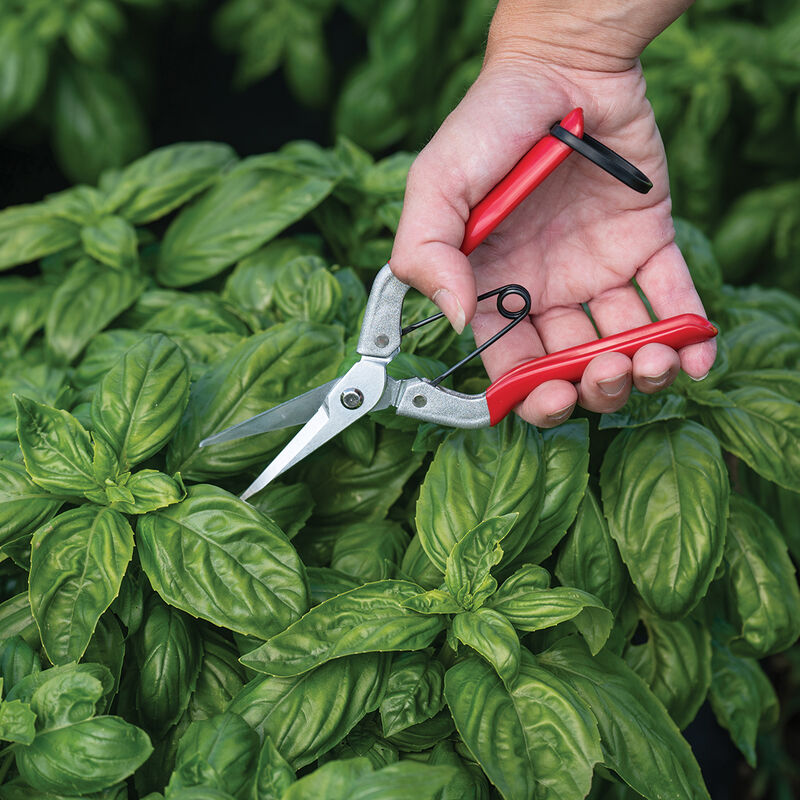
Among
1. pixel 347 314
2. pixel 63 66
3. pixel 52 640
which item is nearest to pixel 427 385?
pixel 347 314

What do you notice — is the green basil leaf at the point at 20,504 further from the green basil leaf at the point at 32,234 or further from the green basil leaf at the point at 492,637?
the green basil leaf at the point at 32,234

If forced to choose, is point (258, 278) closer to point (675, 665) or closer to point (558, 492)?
point (558, 492)

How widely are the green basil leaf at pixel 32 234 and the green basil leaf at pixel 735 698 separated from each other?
0.93 m

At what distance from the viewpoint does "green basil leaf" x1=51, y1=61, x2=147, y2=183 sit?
1.86 metres

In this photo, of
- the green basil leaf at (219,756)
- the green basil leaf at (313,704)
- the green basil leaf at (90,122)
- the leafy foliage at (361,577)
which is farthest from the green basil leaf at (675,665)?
the green basil leaf at (90,122)

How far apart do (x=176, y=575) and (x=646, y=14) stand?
27.2 inches

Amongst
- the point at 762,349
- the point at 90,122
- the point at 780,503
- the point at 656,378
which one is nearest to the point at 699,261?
the point at 762,349

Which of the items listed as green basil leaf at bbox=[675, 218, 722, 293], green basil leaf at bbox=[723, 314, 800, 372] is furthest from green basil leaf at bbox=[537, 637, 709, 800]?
green basil leaf at bbox=[675, 218, 722, 293]

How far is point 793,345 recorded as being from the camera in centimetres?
98

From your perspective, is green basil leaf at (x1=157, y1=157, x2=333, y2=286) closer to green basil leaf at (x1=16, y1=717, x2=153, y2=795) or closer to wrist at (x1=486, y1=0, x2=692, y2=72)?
wrist at (x1=486, y1=0, x2=692, y2=72)

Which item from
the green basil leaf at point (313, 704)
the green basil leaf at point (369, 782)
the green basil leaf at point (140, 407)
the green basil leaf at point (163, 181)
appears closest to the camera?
the green basil leaf at point (369, 782)

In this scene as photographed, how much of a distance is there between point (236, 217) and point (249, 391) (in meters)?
0.41

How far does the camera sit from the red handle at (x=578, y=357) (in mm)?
724

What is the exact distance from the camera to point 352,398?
747mm
